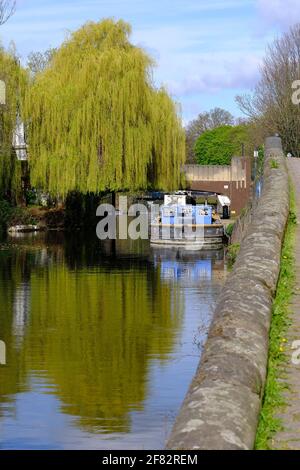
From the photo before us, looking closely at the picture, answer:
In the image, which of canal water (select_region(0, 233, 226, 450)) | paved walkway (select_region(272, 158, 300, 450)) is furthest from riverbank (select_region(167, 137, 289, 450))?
canal water (select_region(0, 233, 226, 450))

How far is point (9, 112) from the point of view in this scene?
4772 centimetres

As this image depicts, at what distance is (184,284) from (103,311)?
19.5ft

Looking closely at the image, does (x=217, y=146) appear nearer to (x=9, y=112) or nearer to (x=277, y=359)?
(x=9, y=112)

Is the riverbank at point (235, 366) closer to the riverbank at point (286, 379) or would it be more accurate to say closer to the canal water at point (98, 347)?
the riverbank at point (286, 379)

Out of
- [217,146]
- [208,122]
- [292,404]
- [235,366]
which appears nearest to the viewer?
[235,366]

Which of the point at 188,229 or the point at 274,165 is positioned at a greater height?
the point at 274,165

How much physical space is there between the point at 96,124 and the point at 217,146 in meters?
71.1

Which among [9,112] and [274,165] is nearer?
[274,165]

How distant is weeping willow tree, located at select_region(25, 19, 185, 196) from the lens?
150 feet

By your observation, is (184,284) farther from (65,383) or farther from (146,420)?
(146,420)

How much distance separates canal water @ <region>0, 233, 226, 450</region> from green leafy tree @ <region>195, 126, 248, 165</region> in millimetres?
78925

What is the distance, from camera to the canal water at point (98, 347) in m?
12.4

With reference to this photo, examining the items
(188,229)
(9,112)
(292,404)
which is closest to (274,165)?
(292,404)
